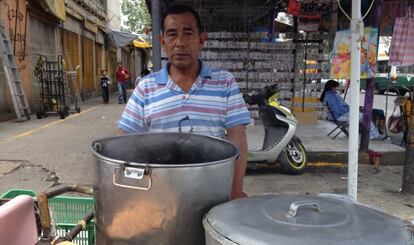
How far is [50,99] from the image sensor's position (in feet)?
42.1

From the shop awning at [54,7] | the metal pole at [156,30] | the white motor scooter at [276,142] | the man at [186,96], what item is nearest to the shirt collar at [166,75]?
the man at [186,96]

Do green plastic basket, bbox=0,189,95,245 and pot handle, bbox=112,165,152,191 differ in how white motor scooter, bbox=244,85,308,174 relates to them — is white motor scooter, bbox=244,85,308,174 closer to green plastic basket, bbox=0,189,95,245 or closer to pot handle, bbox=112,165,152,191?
green plastic basket, bbox=0,189,95,245

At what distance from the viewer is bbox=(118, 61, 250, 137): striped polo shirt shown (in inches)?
75.7

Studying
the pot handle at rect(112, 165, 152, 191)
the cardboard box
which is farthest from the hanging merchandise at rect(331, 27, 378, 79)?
the cardboard box

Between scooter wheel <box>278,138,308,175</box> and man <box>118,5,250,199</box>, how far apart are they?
4604 millimetres

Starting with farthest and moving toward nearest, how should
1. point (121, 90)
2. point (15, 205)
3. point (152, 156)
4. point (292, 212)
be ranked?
point (121, 90) → point (152, 156) → point (15, 205) → point (292, 212)

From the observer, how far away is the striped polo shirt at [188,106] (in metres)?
1.92

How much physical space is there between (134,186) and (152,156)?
1.66 feet

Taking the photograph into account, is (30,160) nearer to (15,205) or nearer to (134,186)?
(15,205)

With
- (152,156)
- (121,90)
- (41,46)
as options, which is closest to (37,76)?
(41,46)

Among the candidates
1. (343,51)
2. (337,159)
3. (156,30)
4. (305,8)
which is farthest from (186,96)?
(305,8)

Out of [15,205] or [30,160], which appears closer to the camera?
[15,205]

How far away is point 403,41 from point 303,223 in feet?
20.1

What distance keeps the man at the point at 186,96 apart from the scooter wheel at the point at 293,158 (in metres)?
4.60
